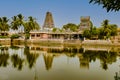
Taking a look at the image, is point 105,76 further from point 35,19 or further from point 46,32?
point 35,19

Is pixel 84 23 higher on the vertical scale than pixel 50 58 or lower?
higher

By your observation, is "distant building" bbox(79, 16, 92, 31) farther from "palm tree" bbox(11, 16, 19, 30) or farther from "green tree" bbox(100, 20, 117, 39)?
"palm tree" bbox(11, 16, 19, 30)

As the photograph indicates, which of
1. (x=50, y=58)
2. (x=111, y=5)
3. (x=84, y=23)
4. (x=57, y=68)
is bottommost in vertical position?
(x=57, y=68)

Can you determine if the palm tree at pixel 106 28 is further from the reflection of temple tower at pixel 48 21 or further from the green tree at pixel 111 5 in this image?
the green tree at pixel 111 5

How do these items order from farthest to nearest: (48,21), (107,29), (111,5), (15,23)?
1. (48,21)
2. (15,23)
3. (107,29)
4. (111,5)

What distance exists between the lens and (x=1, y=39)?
86.1 m

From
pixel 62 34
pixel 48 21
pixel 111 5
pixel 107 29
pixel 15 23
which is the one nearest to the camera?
pixel 111 5

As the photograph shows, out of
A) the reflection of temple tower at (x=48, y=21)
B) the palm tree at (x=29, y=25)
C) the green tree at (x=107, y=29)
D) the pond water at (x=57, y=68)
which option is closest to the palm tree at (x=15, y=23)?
the palm tree at (x=29, y=25)


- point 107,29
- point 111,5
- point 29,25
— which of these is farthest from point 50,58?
point 29,25

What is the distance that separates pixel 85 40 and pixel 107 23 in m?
8.19

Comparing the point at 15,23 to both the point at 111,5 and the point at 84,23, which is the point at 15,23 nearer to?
the point at 84,23

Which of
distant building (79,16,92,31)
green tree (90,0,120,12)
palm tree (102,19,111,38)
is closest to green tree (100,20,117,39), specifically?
palm tree (102,19,111,38)

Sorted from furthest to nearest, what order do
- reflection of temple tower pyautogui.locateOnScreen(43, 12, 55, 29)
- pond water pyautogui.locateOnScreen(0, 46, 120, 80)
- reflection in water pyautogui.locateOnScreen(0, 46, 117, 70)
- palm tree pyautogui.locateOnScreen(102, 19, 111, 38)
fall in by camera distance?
1. reflection of temple tower pyautogui.locateOnScreen(43, 12, 55, 29)
2. palm tree pyautogui.locateOnScreen(102, 19, 111, 38)
3. reflection in water pyautogui.locateOnScreen(0, 46, 117, 70)
4. pond water pyautogui.locateOnScreen(0, 46, 120, 80)

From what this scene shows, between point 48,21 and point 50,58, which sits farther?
point 48,21
